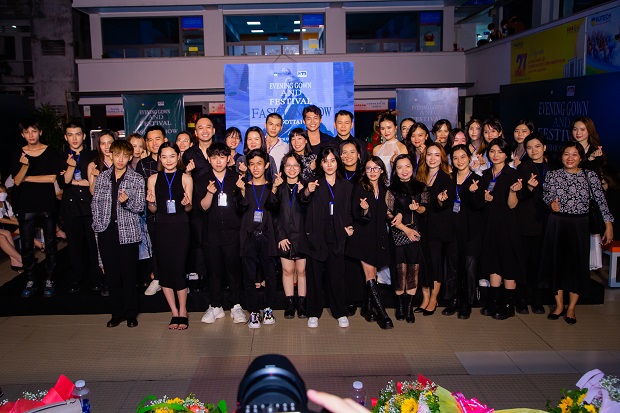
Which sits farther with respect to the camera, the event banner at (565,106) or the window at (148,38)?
the window at (148,38)

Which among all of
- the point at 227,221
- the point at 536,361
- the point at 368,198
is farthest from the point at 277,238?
the point at 536,361

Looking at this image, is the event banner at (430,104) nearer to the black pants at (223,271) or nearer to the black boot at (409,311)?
the black boot at (409,311)

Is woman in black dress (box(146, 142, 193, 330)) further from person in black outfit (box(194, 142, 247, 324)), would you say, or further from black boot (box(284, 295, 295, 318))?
black boot (box(284, 295, 295, 318))

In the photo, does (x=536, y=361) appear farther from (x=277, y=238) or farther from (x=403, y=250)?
(x=277, y=238)

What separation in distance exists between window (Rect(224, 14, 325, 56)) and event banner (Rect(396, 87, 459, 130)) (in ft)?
19.5

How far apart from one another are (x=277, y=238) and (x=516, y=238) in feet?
7.64

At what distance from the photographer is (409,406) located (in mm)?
2572

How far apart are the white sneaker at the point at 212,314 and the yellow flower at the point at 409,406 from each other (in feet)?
11.4

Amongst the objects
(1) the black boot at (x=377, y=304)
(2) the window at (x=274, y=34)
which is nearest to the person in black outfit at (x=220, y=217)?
(1) the black boot at (x=377, y=304)

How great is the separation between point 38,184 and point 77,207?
48cm

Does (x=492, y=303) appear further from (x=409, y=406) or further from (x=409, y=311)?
(x=409, y=406)

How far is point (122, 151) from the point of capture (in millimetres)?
5465

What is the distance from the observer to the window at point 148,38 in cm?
1562

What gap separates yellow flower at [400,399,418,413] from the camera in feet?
8.42
